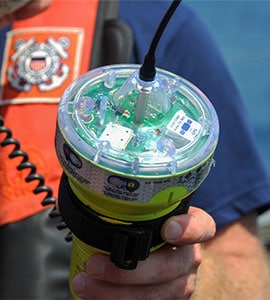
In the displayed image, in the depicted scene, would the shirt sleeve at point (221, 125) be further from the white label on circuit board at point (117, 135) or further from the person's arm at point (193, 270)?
the white label on circuit board at point (117, 135)

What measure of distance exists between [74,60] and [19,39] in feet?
0.33

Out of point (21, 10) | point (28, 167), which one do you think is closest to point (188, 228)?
point (28, 167)

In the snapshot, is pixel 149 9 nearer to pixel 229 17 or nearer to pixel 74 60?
pixel 74 60

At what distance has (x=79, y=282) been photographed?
0.73 meters

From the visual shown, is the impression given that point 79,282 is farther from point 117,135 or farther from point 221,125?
point 221,125

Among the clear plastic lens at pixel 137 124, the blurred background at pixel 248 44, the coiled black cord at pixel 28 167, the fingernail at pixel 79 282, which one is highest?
the clear plastic lens at pixel 137 124

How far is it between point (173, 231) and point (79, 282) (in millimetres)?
133

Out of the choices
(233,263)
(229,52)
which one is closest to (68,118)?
(233,263)

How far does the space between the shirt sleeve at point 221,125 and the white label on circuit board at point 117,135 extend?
520 millimetres

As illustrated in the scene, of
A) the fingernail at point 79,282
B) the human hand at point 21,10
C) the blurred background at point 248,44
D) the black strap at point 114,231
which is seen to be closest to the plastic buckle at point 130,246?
the black strap at point 114,231

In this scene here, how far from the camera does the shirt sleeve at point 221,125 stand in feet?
3.61

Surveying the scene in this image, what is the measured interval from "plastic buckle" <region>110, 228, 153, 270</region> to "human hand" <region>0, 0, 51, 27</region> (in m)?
0.49

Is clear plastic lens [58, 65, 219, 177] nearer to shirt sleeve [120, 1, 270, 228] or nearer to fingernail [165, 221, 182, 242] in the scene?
fingernail [165, 221, 182, 242]

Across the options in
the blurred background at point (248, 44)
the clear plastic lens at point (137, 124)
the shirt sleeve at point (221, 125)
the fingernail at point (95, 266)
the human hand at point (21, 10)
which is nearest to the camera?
the clear plastic lens at point (137, 124)
